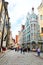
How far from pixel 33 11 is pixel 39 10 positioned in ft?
53.7

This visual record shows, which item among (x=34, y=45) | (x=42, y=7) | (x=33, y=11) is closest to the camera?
(x=42, y=7)

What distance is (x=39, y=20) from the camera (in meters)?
97.8

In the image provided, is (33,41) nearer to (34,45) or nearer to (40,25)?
(34,45)

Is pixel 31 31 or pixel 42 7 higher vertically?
pixel 42 7

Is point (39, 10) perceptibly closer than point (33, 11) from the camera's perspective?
Yes

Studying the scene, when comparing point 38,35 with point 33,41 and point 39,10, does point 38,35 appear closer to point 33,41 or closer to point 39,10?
point 33,41

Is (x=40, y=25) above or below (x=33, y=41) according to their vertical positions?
above

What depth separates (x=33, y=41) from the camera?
3981 inches

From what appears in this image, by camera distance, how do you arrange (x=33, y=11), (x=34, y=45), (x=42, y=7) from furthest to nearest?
(x=33, y=11)
(x=34, y=45)
(x=42, y=7)

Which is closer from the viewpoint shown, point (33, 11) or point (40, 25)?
point (40, 25)

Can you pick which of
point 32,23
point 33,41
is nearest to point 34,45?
Answer: point 33,41

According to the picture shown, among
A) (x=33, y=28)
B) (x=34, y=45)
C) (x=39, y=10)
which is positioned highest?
(x=39, y=10)

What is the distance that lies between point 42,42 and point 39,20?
9151 mm

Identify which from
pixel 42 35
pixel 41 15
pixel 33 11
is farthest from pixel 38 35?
pixel 33 11
